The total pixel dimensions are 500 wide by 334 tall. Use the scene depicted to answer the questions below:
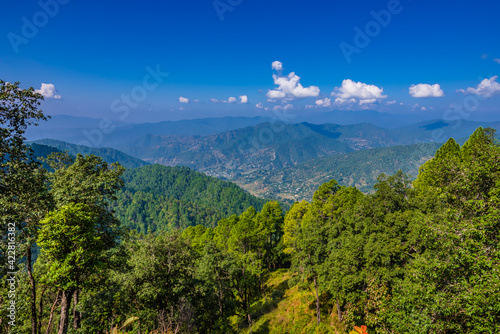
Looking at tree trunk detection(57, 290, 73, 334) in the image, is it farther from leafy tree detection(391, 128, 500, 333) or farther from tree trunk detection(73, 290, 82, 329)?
leafy tree detection(391, 128, 500, 333)

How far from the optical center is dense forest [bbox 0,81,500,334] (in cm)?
1078

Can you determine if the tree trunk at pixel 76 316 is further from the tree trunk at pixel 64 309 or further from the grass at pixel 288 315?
the grass at pixel 288 315

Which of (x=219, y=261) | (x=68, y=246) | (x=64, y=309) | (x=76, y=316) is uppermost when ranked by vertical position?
(x=68, y=246)

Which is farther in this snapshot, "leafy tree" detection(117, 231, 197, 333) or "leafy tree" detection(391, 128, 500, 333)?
"leafy tree" detection(117, 231, 197, 333)

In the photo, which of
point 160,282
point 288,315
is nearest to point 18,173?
point 160,282

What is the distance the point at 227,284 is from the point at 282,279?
21196 mm

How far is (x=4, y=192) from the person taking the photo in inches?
514

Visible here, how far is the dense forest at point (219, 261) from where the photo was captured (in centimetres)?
1078

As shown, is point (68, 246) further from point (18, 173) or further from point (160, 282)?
point (160, 282)

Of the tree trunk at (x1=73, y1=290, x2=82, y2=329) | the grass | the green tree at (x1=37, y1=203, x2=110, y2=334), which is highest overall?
the green tree at (x1=37, y1=203, x2=110, y2=334)

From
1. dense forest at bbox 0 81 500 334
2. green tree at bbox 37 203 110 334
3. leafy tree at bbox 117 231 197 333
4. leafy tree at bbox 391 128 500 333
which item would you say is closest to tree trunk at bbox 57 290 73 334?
dense forest at bbox 0 81 500 334

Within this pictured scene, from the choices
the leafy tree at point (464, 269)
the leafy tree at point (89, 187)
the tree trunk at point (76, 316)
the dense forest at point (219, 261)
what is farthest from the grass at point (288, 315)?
the leafy tree at point (89, 187)

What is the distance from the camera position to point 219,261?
83.9 ft

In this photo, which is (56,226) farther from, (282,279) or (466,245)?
(282,279)
